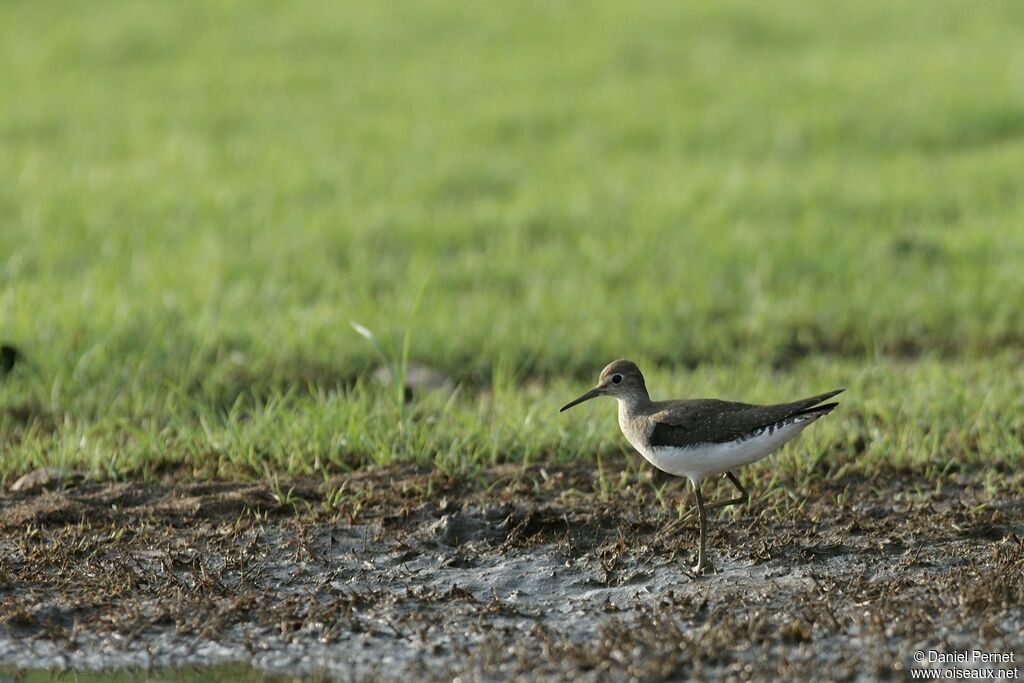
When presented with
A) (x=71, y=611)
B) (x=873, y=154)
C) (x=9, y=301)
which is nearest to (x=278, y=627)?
(x=71, y=611)

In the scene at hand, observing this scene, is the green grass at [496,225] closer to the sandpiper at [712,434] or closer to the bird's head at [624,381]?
the bird's head at [624,381]

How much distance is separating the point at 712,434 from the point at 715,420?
0.07 m

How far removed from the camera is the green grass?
649cm

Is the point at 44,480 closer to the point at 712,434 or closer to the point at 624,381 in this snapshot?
the point at 624,381

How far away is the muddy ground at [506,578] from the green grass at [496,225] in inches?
17.0

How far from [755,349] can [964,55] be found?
21.7ft

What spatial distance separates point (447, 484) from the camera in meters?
5.66

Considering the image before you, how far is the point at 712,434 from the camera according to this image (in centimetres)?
487

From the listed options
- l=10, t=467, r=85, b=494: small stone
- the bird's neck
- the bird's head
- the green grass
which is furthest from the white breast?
l=10, t=467, r=85, b=494: small stone

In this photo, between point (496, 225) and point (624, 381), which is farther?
point (496, 225)

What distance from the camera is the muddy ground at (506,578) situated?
4.14 metres

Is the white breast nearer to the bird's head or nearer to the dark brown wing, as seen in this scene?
the dark brown wing

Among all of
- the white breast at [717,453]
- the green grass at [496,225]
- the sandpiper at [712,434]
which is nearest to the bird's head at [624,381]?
the sandpiper at [712,434]

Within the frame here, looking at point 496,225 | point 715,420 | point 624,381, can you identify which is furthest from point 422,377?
point 715,420
